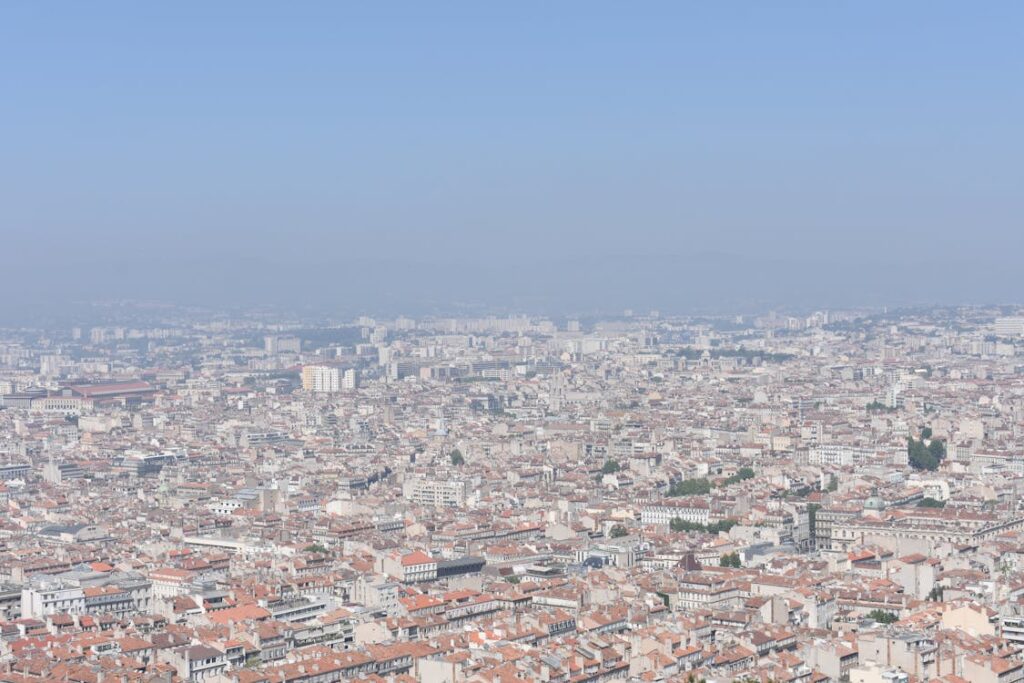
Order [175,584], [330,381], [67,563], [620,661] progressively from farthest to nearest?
[330,381], [67,563], [175,584], [620,661]

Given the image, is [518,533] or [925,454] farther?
[925,454]

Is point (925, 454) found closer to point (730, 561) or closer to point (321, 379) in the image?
point (730, 561)

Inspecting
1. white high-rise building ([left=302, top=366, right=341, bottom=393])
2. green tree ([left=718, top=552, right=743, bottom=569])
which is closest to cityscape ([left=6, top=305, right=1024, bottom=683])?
green tree ([left=718, top=552, right=743, bottom=569])

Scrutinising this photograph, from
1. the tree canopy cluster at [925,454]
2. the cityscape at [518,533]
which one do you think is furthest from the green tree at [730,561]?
the tree canopy cluster at [925,454]

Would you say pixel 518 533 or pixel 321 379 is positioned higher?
pixel 321 379

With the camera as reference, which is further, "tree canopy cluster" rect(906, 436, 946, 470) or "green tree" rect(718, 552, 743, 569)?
"tree canopy cluster" rect(906, 436, 946, 470)

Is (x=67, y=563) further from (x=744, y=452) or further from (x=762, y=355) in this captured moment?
(x=762, y=355)

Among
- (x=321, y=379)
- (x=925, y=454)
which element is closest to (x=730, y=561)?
(x=925, y=454)

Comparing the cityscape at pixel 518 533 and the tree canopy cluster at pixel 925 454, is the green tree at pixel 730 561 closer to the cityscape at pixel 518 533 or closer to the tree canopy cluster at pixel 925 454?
the cityscape at pixel 518 533

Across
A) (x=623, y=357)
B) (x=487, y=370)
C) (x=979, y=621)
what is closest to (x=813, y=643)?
(x=979, y=621)

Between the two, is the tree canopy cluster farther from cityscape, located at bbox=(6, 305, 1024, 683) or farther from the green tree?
the green tree

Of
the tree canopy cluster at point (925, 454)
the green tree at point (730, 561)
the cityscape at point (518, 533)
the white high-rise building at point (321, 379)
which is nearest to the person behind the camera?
the cityscape at point (518, 533)
